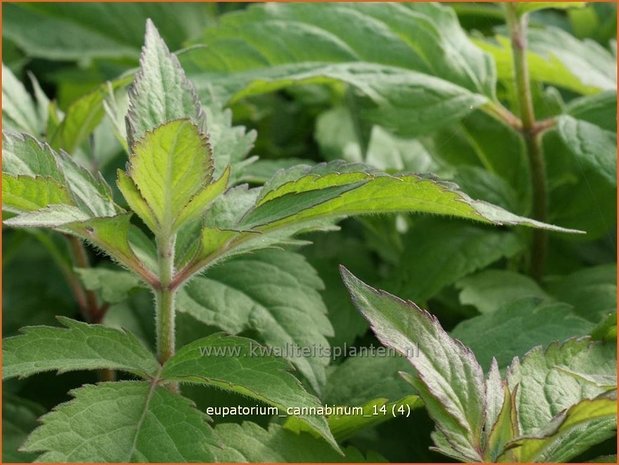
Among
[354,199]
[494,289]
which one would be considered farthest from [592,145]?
[354,199]

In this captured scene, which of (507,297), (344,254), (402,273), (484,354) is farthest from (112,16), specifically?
(484,354)

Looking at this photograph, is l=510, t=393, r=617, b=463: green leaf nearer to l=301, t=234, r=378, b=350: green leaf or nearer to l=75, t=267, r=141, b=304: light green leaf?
l=301, t=234, r=378, b=350: green leaf

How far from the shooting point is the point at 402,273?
1083mm

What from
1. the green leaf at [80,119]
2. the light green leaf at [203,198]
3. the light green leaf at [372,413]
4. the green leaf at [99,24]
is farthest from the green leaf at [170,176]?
the green leaf at [99,24]

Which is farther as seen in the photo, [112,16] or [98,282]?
[112,16]

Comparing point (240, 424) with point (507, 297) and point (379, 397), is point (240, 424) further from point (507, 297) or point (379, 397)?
point (507, 297)

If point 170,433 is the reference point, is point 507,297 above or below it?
above

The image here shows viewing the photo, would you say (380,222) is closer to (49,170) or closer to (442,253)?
(442,253)

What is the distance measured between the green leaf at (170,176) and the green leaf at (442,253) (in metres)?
0.39

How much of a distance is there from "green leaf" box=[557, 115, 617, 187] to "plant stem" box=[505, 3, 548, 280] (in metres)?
0.05

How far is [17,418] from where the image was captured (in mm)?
979

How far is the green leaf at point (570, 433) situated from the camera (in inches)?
24.9

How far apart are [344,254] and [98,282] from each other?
0.37 m

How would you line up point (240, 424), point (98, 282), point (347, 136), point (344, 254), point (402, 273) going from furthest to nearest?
1. point (347, 136)
2. point (344, 254)
3. point (402, 273)
4. point (98, 282)
5. point (240, 424)
